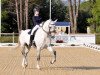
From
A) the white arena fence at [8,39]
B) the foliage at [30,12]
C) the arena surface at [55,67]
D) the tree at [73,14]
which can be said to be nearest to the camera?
the arena surface at [55,67]

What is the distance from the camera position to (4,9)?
259 ft

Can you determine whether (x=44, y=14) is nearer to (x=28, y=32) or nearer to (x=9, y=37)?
(x=9, y=37)

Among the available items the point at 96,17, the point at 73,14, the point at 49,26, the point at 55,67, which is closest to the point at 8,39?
the point at 73,14

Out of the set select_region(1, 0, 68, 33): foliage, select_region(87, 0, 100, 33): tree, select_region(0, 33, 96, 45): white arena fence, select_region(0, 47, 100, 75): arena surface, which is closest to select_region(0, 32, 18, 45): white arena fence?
select_region(0, 33, 96, 45): white arena fence

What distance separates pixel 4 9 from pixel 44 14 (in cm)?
953

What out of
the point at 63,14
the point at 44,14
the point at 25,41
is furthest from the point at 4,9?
the point at 25,41

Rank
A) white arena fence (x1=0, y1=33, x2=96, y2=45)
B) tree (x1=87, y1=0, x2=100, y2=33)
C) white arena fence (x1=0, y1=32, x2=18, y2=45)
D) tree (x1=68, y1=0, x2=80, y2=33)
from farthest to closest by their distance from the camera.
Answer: tree (x1=87, y1=0, x2=100, y2=33) → tree (x1=68, y1=0, x2=80, y2=33) → white arena fence (x1=0, y1=32, x2=18, y2=45) → white arena fence (x1=0, y1=33, x2=96, y2=45)

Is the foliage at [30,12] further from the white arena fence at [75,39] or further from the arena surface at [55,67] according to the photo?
the arena surface at [55,67]

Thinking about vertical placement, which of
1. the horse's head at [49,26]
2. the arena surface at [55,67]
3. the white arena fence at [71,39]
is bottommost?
the white arena fence at [71,39]

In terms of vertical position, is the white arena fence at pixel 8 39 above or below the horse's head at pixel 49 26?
below

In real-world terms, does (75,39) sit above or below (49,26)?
below

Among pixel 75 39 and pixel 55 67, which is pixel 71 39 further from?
pixel 55 67

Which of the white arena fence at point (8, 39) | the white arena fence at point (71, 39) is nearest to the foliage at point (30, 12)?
the white arena fence at point (8, 39)

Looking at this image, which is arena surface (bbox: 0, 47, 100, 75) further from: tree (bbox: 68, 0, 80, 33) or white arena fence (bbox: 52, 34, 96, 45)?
tree (bbox: 68, 0, 80, 33)
